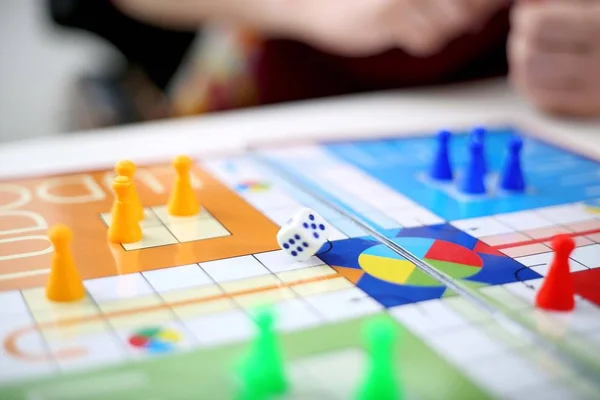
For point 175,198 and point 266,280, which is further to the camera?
point 175,198

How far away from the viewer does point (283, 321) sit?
1.90 feet

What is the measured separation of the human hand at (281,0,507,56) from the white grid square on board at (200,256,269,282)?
2.16 feet

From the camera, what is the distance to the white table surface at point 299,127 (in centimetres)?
102

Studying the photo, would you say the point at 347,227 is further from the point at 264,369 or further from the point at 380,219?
the point at 264,369

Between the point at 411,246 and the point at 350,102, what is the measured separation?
664 millimetres

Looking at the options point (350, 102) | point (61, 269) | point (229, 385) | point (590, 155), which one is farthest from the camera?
point (350, 102)

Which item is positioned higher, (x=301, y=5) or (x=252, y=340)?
(x=301, y=5)

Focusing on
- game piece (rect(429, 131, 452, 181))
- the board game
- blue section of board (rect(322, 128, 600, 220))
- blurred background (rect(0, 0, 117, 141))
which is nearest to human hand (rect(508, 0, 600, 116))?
blue section of board (rect(322, 128, 600, 220))

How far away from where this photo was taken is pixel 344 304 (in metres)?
0.61

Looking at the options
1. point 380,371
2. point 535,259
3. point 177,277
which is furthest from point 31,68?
point 380,371

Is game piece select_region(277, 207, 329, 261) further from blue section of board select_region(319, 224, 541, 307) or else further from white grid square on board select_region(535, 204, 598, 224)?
→ white grid square on board select_region(535, 204, 598, 224)

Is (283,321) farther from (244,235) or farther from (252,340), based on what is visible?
(244,235)

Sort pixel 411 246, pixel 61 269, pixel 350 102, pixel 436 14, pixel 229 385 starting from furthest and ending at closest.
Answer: pixel 350 102 < pixel 436 14 < pixel 411 246 < pixel 61 269 < pixel 229 385

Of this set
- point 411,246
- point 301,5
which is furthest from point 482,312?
point 301,5
